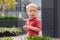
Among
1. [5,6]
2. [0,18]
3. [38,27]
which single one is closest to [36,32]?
[38,27]

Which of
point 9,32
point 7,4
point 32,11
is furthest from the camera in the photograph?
point 7,4

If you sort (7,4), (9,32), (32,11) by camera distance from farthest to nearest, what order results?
(7,4) → (9,32) → (32,11)

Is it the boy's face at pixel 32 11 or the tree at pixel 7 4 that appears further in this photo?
the tree at pixel 7 4

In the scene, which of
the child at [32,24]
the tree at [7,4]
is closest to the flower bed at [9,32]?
the tree at [7,4]

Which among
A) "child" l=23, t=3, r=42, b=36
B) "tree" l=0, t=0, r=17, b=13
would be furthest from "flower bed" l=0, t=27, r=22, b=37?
"child" l=23, t=3, r=42, b=36

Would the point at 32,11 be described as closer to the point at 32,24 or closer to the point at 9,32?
the point at 32,24

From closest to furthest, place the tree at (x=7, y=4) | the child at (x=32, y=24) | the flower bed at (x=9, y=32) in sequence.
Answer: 1. the child at (x=32, y=24)
2. the flower bed at (x=9, y=32)
3. the tree at (x=7, y=4)

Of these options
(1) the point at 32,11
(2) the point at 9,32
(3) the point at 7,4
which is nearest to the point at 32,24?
(1) the point at 32,11

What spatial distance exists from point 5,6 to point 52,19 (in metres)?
10.1

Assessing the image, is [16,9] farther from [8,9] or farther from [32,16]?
[32,16]

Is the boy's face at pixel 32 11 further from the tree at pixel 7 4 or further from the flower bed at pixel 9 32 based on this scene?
the tree at pixel 7 4

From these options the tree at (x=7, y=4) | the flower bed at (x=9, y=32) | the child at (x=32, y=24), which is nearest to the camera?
the child at (x=32, y=24)

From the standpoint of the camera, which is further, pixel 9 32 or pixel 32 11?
pixel 9 32

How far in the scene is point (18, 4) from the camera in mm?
22344
